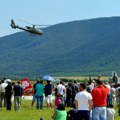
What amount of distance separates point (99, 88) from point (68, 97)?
57.1 ft

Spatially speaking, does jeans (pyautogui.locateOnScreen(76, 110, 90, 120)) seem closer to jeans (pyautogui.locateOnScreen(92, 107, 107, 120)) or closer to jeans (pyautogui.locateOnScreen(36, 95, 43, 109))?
jeans (pyautogui.locateOnScreen(92, 107, 107, 120))

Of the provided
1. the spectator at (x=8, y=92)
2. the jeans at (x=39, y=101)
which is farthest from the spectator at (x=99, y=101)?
the jeans at (x=39, y=101)

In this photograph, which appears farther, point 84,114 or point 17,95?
point 17,95

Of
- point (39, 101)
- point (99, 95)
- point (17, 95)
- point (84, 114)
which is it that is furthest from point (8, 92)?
point (99, 95)

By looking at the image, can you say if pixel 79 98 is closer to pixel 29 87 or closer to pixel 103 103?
pixel 103 103

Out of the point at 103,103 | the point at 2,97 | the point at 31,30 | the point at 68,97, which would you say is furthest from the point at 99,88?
the point at 31,30

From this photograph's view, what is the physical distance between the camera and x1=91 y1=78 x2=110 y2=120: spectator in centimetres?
1806

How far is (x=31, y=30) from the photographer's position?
225ft

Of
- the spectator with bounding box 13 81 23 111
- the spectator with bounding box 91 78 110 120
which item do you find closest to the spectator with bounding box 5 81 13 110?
the spectator with bounding box 13 81 23 111

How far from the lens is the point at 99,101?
18125 millimetres

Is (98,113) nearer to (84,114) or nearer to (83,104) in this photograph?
(84,114)

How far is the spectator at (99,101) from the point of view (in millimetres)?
18062

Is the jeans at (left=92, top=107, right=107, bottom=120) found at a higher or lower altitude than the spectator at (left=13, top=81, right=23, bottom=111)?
lower

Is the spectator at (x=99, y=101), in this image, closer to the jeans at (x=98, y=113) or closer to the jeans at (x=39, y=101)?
the jeans at (x=98, y=113)
